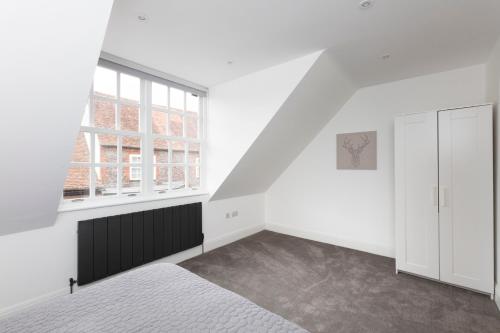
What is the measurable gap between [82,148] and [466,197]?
13.3 feet

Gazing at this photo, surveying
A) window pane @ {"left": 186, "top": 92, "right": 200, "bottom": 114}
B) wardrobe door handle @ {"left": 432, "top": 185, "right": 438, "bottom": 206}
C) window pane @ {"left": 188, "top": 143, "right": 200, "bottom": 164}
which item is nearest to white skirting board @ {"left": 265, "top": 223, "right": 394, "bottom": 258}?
wardrobe door handle @ {"left": 432, "top": 185, "right": 438, "bottom": 206}

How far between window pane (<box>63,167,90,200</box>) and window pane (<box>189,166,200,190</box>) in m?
1.33

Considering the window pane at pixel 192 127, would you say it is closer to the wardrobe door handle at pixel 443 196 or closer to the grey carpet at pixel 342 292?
the grey carpet at pixel 342 292

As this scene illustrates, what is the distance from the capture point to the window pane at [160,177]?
3.08m

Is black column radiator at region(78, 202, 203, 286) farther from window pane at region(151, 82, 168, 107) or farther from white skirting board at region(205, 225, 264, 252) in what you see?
window pane at region(151, 82, 168, 107)

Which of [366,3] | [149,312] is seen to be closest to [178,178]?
[149,312]

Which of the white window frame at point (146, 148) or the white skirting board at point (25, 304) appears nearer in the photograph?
the white skirting board at point (25, 304)

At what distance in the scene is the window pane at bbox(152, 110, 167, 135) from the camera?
3072 millimetres

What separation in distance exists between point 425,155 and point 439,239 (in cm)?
92

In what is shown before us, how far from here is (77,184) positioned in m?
2.46

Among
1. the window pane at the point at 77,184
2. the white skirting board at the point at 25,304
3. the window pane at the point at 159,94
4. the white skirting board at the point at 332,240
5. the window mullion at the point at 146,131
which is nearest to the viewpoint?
the white skirting board at the point at 25,304

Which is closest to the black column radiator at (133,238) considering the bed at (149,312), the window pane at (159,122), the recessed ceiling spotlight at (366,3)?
the window pane at (159,122)

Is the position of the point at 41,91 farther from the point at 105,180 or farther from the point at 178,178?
the point at 178,178

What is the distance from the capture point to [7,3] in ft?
3.59
